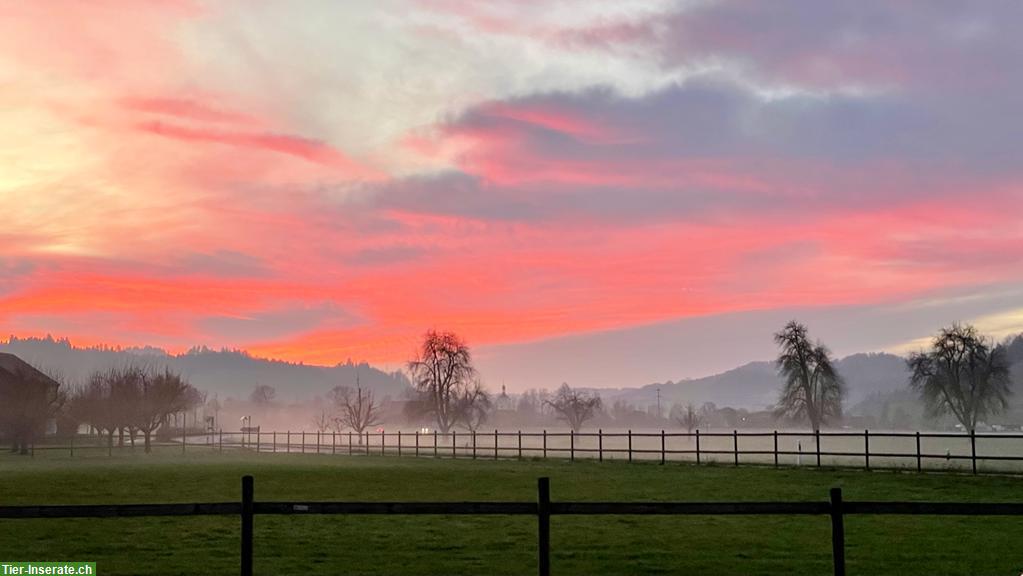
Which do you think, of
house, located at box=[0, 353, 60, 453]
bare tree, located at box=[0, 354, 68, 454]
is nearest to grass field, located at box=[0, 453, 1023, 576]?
bare tree, located at box=[0, 354, 68, 454]

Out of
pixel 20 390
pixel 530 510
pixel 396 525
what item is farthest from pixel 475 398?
pixel 530 510

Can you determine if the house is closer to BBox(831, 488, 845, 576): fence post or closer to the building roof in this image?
the building roof

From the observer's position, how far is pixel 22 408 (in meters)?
82.4

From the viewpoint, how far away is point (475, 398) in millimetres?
115375

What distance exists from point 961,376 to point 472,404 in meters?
54.1

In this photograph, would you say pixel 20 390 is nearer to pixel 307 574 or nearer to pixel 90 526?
pixel 90 526

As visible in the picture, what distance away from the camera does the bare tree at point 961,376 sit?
89.6 m

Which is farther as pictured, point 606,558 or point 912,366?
point 912,366

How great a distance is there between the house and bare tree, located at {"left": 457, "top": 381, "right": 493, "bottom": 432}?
4432 centimetres

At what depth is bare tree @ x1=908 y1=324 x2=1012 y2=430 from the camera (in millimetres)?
89562

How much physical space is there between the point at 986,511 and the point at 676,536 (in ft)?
26.0

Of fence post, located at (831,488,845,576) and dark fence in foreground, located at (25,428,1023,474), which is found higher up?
fence post, located at (831,488,845,576)

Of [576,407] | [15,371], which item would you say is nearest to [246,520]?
[15,371]

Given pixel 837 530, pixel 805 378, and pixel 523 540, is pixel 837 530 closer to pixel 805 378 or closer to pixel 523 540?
pixel 523 540
